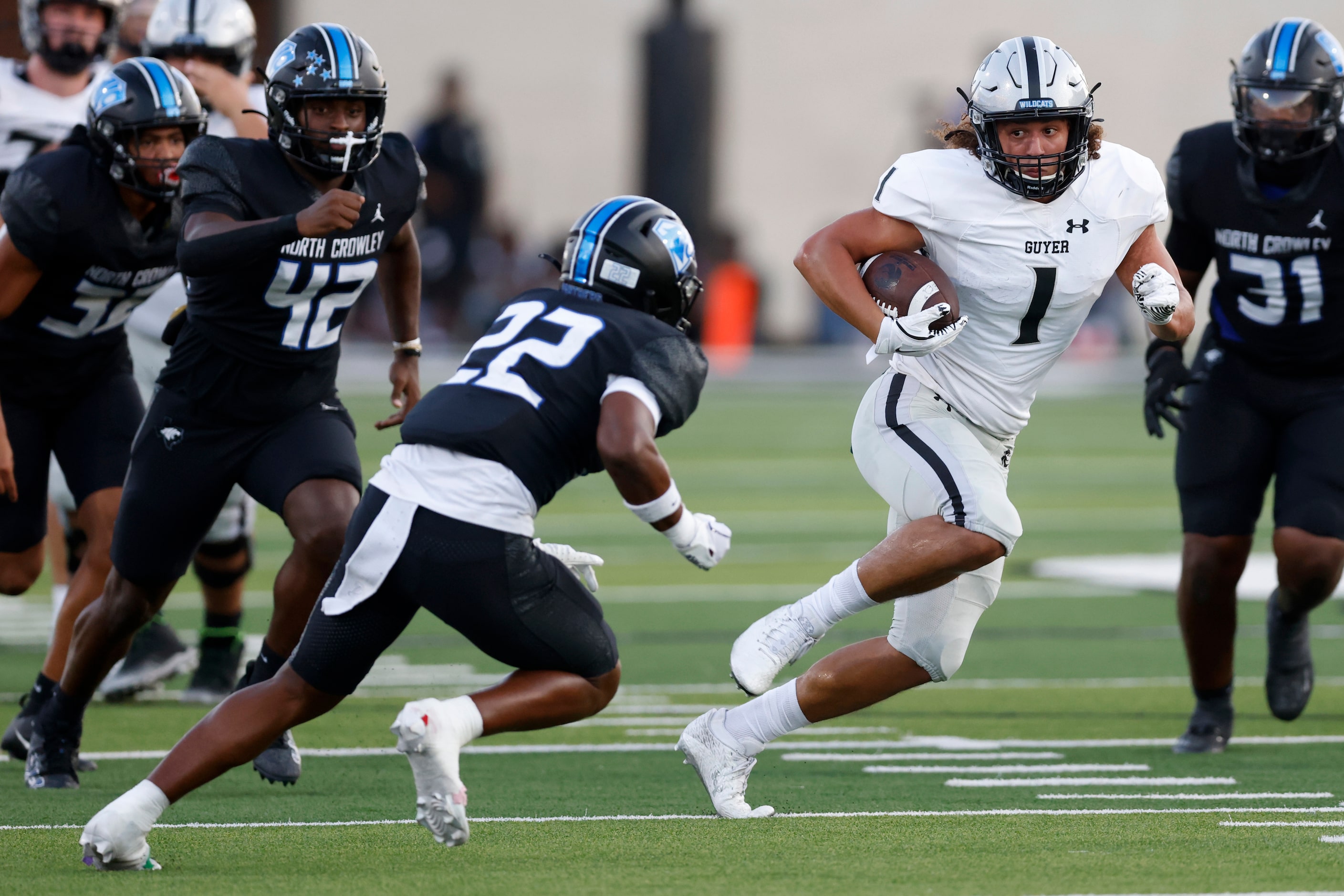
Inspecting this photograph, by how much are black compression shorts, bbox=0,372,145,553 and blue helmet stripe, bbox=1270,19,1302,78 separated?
10.4 feet

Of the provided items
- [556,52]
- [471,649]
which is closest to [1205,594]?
[471,649]

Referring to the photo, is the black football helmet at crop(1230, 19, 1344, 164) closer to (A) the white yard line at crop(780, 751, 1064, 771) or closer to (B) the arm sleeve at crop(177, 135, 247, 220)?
(A) the white yard line at crop(780, 751, 1064, 771)

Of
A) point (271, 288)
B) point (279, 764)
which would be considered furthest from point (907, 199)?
point (279, 764)

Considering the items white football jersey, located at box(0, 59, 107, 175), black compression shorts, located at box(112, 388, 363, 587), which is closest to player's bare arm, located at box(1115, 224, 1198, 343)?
black compression shorts, located at box(112, 388, 363, 587)

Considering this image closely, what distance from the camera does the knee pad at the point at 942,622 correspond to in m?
4.54

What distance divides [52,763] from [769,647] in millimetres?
1844

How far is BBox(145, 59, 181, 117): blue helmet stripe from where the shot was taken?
5.21 m

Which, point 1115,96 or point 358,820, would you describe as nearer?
point 358,820

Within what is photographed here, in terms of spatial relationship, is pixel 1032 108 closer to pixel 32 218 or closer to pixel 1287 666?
pixel 1287 666

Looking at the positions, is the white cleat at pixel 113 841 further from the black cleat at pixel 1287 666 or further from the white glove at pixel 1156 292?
the black cleat at pixel 1287 666

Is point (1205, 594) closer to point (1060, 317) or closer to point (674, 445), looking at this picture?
point (1060, 317)

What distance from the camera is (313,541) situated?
4770 mm

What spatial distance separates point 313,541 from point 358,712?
161 centimetres

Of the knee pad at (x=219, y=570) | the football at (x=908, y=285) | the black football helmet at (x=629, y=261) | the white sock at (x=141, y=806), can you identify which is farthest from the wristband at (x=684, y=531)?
the knee pad at (x=219, y=570)
